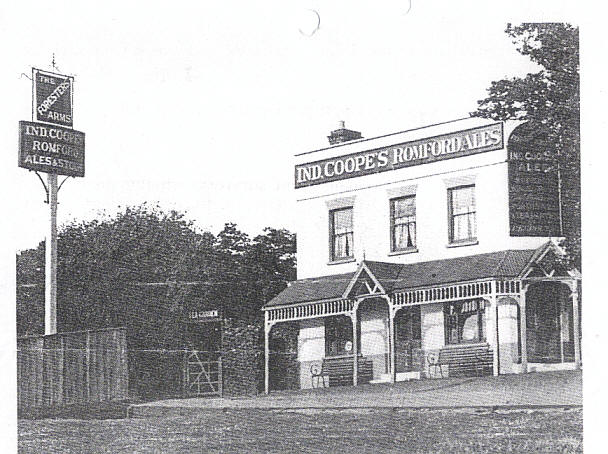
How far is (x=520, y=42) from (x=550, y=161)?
3.74 feet

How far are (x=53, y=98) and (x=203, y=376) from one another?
10.1 feet

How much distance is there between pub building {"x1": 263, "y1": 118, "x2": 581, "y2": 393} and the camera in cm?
962

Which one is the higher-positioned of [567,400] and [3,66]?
[3,66]

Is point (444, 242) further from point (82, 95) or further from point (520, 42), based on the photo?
point (82, 95)

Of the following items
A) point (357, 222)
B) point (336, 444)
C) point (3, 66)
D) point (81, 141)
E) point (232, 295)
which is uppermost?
point (3, 66)

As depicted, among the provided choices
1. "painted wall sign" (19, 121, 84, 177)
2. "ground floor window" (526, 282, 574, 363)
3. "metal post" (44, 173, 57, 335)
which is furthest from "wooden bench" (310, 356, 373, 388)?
"painted wall sign" (19, 121, 84, 177)

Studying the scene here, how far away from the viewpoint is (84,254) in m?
10.6

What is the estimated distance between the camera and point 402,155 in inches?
397

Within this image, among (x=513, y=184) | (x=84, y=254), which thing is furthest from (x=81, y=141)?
(x=513, y=184)

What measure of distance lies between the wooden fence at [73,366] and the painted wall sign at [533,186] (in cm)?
407

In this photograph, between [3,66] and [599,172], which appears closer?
[599,172]

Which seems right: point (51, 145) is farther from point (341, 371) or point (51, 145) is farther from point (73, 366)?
point (341, 371)

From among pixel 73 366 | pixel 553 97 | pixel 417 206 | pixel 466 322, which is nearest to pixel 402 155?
pixel 417 206

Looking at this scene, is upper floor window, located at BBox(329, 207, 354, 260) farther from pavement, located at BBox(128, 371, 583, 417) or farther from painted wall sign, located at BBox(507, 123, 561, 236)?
painted wall sign, located at BBox(507, 123, 561, 236)
